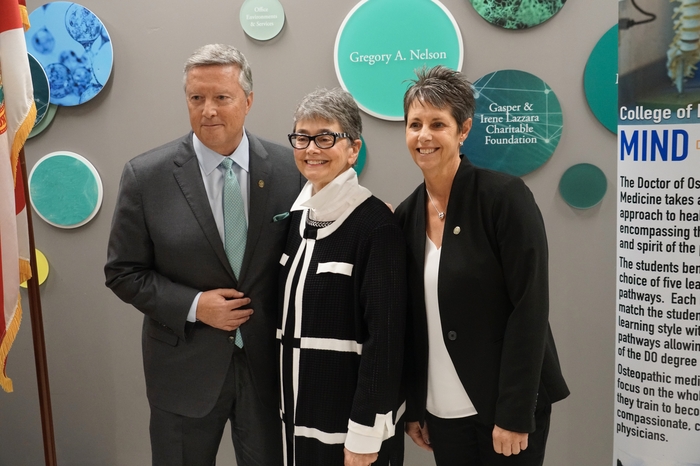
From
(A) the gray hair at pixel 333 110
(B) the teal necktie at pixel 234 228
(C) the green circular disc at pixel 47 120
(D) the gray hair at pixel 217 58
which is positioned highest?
(D) the gray hair at pixel 217 58

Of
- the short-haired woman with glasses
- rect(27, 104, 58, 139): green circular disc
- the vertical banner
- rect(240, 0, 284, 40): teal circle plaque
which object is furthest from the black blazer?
rect(27, 104, 58, 139): green circular disc

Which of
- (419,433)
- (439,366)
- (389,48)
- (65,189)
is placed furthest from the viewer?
(65,189)

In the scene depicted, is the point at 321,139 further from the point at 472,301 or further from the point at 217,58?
the point at 472,301

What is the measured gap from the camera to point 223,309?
1.95 meters

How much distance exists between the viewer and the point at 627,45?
1.77 meters

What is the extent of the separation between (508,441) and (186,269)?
42.4 inches

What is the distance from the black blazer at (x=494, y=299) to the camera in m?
1.66

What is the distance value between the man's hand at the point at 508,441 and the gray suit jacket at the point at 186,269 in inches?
28.8

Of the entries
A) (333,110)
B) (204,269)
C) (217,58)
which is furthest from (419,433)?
(217,58)

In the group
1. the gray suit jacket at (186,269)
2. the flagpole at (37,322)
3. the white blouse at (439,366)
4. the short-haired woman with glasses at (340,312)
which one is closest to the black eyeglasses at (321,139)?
the short-haired woman with glasses at (340,312)

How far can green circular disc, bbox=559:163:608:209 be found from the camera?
2.42 m

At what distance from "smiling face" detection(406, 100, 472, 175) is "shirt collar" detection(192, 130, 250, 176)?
593 millimetres

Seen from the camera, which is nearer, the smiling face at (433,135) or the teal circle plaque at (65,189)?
the smiling face at (433,135)

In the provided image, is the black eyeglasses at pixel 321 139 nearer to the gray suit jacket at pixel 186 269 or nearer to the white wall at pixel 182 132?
the gray suit jacket at pixel 186 269
